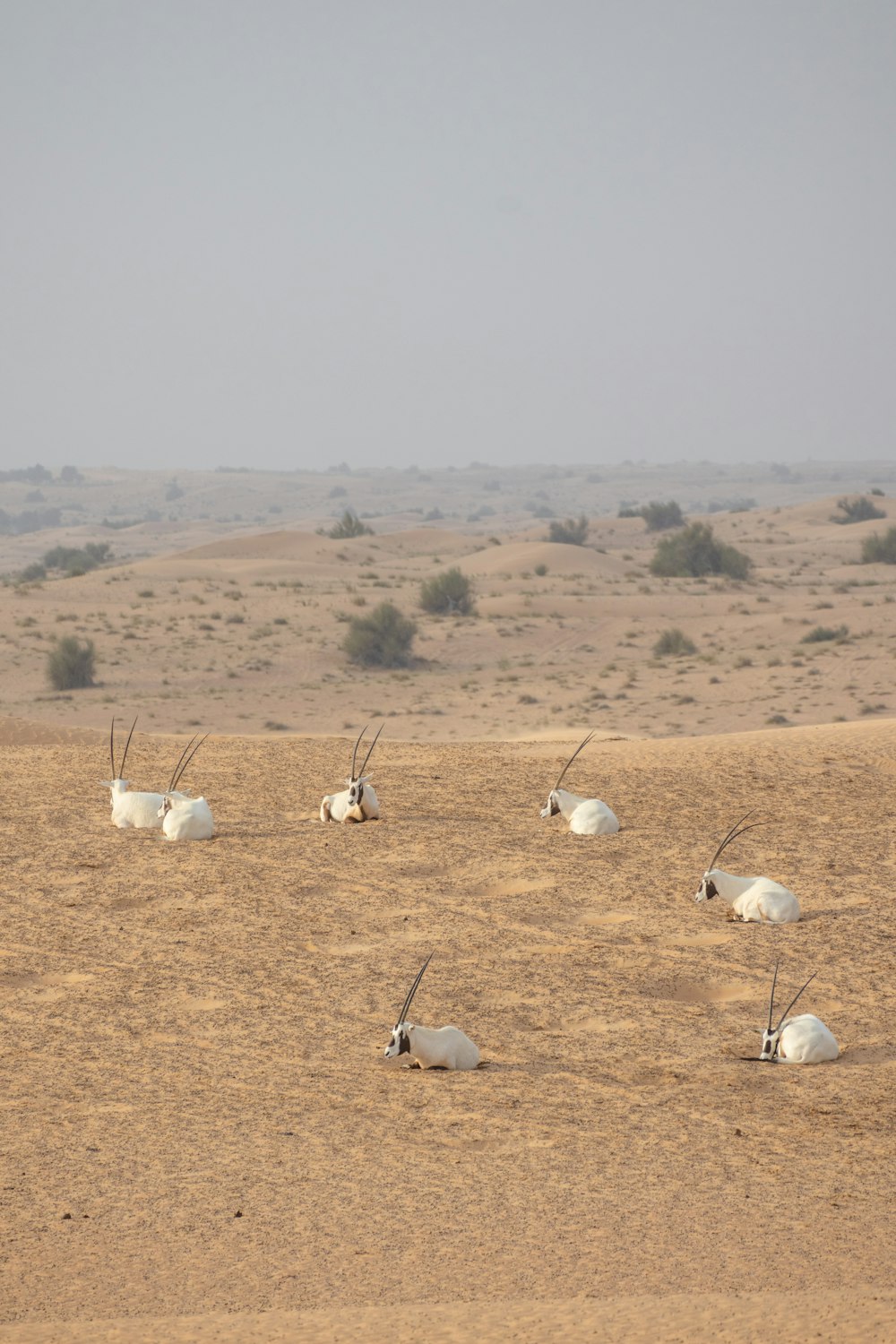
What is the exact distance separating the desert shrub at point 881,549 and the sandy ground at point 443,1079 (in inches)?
1742

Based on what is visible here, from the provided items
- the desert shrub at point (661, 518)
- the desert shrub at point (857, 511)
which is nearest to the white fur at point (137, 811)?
the desert shrub at point (661, 518)

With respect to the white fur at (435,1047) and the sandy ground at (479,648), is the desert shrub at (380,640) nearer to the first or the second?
the sandy ground at (479,648)

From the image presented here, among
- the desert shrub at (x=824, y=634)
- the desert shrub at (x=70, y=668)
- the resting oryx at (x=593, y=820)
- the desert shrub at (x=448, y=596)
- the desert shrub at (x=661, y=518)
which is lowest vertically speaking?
the desert shrub at (x=70, y=668)

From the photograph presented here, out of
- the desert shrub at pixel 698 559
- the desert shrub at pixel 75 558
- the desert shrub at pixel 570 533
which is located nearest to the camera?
the desert shrub at pixel 698 559

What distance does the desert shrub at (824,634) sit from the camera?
1348 inches

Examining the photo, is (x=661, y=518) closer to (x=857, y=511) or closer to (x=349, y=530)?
(x=857, y=511)

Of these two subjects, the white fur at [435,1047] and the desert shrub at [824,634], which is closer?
the white fur at [435,1047]

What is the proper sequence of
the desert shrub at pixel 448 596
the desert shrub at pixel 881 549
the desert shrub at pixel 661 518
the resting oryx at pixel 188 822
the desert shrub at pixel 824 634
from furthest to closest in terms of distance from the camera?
the desert shrub at pixel 661 518 < the desert shrub at pixel 881 549 < the desert shrub at pixel 448 596 < the desert shrub at pixel 824 634 < the resting oryx at pixel 188 822

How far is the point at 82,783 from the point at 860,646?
80.3 feet

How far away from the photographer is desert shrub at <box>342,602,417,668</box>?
33469mm

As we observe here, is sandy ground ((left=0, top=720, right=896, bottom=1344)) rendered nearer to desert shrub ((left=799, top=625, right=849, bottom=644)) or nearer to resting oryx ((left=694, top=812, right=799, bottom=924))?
resting oryx ((left=694, top=812, right=799, bottom=924))

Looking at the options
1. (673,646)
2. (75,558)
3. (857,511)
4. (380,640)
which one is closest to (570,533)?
(857,511)

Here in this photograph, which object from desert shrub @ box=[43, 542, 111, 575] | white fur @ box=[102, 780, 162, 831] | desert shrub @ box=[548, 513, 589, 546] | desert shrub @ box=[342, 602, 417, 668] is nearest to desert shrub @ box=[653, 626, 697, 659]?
desert shrub @ box=[342, 602, 417, 668]

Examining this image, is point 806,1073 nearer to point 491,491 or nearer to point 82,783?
point 82,783
